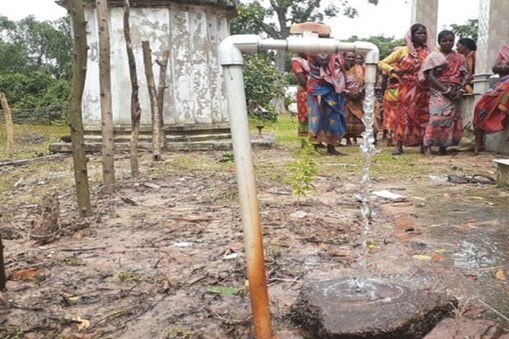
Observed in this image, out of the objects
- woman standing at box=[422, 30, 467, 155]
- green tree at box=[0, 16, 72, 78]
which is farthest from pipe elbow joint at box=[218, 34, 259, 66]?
green tree at box=[0, 16, 72, 78]

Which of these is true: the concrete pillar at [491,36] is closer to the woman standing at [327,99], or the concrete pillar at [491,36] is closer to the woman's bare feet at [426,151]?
the woman's bare feet at [426,151]

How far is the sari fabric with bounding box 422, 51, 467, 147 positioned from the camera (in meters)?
7.44

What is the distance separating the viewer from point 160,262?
288 cm

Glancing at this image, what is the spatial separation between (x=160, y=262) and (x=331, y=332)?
129cm

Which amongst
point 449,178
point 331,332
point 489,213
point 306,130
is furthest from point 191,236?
point 306,130

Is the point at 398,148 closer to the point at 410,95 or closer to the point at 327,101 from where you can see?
the point at 410,95

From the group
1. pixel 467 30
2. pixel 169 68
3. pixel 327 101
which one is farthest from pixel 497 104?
pixel 467 30

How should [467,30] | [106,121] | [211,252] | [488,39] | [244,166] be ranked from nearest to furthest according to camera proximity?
1. [244,166]
2. [211,252]
3. [106,121]
4. [488,39]
5. [467,30]

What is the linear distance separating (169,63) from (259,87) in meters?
8.42

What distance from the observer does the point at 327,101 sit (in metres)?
7.77

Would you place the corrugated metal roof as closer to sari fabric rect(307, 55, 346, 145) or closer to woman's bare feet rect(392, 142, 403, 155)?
sari fabric rect(307, 55, 346, 145)

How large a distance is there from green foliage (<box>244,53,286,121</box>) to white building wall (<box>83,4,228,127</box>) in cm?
754

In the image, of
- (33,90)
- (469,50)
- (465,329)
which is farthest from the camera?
(33,90)

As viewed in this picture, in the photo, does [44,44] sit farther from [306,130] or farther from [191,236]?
[191,236]
